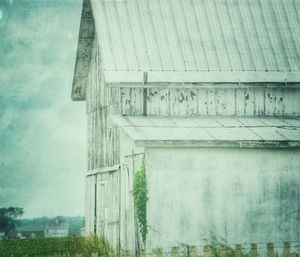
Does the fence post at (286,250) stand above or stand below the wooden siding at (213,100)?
below

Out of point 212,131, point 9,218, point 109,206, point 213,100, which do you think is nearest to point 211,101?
point 213,100

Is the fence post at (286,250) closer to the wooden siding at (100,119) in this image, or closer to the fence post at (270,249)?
the fence post at (270,249)

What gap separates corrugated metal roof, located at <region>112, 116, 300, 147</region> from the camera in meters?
15.7

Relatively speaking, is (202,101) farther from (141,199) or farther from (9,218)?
(9,218)

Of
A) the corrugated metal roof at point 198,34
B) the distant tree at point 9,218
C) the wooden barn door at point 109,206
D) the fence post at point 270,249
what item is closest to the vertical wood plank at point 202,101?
the corrugated metal roof at point 198,34

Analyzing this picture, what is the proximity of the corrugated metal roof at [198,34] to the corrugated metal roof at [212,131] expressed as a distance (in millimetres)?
1663

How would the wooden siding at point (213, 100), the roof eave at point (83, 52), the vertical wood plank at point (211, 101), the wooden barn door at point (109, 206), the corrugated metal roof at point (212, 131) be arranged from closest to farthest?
the corrugated metal roof at point (212, 131) < the wooden siding at point (213, 100) < the wooden barn door at point (109, 206) < the vertical wood plank at point (211, 101) < the roof eave at point (83, 52)

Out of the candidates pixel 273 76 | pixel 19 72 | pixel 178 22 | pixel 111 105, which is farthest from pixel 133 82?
pixel 19 72

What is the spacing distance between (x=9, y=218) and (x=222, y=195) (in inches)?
1601

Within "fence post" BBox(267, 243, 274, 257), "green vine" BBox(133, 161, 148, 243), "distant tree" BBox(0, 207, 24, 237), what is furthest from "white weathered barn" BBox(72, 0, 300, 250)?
"distant tree" BBox(0, 207, 24, 237)

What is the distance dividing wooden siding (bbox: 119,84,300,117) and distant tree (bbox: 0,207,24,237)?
35282mm

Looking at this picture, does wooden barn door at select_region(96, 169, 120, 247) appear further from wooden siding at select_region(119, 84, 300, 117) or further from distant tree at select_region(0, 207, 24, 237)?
distant tree at select_region(0, 207, 24, 237)

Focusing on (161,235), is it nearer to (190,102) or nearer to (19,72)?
(190,102)

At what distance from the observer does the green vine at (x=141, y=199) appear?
1543cm
